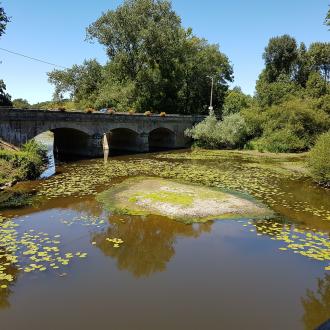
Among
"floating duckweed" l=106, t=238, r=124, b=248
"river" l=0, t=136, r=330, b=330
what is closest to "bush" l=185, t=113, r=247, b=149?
"river" l=0, t=136, r=330, b=330

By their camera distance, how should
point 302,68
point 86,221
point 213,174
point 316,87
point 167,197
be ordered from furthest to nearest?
1. point 302,68
2. point 316,87
3. point 213,174
4. point 167,197
5. point 86,221

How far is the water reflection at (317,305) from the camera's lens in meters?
8.61

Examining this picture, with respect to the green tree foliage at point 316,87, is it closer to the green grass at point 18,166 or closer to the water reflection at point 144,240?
the green grass at point 18,166

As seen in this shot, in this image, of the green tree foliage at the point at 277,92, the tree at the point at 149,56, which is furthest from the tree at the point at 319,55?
the tree at the point at 149,56

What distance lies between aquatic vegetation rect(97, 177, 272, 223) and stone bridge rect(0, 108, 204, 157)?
12784 mm

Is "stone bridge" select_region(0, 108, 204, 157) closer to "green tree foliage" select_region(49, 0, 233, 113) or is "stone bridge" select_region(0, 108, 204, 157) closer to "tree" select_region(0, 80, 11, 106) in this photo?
"green tree foliage" select_region(49, 0, 233, 113)

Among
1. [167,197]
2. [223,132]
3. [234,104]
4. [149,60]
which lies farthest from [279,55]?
[167,197]

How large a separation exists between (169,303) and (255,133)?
134 ft

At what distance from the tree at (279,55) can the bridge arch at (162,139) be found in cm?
2461

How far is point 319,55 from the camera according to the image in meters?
66.8

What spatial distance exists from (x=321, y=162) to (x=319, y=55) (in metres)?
51.4

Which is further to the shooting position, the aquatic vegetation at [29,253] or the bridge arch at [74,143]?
the bridge arch at [74,143]

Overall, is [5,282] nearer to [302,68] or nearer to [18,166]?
[18,166]

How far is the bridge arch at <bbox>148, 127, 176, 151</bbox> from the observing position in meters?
49.3
